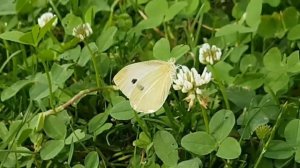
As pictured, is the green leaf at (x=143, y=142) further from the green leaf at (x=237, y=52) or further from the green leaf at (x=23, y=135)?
the green leaf at (x=237, y=52)

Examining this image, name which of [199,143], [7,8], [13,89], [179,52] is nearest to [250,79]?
[179,52]

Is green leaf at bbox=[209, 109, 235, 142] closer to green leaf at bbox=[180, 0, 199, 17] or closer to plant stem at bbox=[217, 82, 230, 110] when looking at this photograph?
plant stem at bbox=[217, 82, 230, 110]

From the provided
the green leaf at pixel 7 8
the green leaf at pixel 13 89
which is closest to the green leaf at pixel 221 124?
the green leaf at pixel 13 89

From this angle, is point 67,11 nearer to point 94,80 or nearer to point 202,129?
point 94,80

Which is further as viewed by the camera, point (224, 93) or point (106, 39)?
point (106, 39)

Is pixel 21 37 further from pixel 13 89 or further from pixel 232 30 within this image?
pixel 232 30

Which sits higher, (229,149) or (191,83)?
(191,83)

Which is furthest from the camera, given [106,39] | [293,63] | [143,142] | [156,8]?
[156,8]
